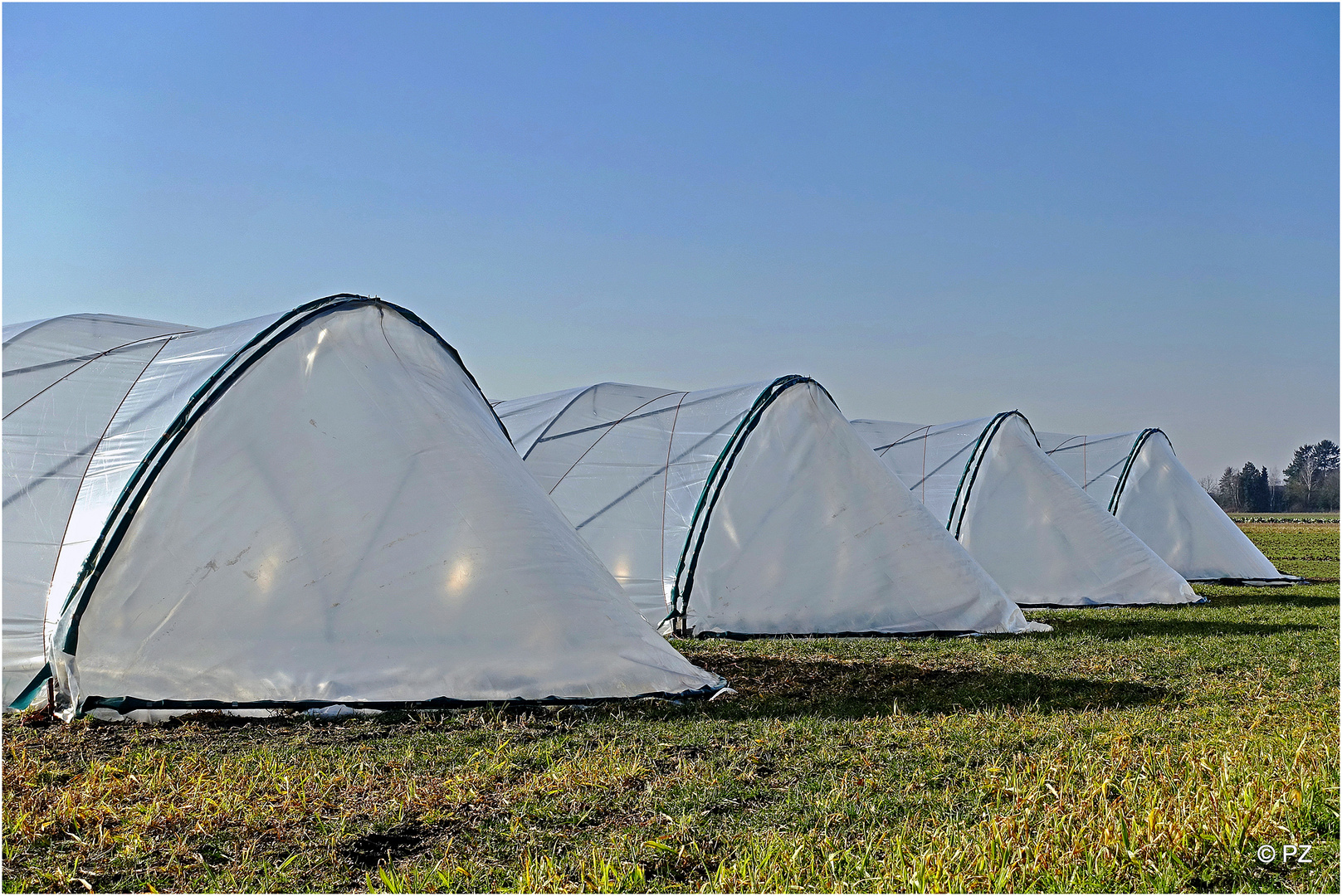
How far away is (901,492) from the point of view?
37.4ft

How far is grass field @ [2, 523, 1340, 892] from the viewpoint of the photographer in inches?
133

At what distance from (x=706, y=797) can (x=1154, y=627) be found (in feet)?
28.5

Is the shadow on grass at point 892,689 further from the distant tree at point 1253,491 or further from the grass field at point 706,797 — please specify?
the distant tree at point 1253,491

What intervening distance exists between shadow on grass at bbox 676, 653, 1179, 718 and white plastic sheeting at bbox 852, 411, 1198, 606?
22.6ft

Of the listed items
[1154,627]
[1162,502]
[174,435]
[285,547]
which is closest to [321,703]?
[285,547]

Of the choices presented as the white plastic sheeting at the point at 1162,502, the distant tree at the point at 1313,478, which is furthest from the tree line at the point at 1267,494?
the white plastic sheeting at the point at 1162,502

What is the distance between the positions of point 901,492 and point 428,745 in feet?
24.0

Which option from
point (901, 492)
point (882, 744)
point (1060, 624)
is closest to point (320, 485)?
point (882, 744)

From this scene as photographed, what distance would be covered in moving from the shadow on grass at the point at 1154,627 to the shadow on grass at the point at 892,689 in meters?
2.96

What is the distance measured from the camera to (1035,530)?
588 inches

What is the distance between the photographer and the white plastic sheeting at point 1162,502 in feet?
61.1

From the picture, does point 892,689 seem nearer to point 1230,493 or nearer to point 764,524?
point 764,524

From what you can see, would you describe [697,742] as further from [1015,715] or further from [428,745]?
[1015,715]

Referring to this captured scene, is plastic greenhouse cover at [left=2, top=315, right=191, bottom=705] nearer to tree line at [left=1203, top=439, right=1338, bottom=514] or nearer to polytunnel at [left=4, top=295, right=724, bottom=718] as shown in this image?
polytunnel at [left=4, top=295, right=724, bottom=718]
